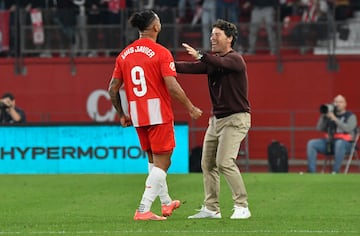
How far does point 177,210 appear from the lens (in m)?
14.1

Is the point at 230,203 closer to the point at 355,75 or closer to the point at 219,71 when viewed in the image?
the point at 219,71

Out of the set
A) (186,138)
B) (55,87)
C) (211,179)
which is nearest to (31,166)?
(186,138)

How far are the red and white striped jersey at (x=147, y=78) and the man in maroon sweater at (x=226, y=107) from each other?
550 millimetres

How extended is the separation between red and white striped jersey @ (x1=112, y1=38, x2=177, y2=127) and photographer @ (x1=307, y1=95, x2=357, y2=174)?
13025mm

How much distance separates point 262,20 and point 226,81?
1614 cm

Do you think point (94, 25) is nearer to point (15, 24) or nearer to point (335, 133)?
point (15, 24)

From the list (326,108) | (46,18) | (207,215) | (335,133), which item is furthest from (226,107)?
(46,18)

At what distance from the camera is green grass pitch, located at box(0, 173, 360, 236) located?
11273mm

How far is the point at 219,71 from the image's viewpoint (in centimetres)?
1239

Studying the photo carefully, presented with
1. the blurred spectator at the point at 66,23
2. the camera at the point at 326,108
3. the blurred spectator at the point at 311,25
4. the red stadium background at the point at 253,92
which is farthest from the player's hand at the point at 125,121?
the blurred spectator at the point at 66,23

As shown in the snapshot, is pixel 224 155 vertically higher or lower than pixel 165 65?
lower

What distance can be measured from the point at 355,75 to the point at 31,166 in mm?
9176

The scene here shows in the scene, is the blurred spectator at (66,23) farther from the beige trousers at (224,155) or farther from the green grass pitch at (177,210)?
the beige trousers at (224,155)

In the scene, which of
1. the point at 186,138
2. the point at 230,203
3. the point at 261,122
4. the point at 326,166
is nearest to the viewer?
the point at 230,203
